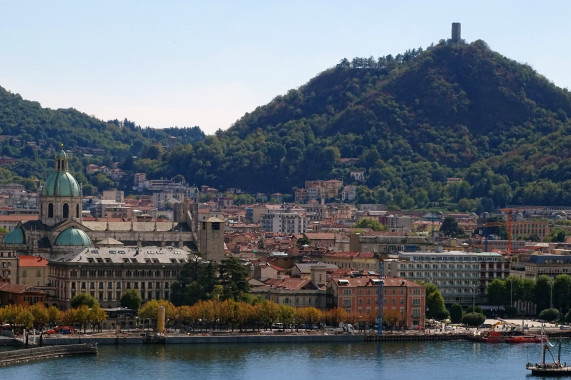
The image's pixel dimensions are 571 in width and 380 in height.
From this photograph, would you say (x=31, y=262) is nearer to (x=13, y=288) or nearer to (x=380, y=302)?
(x=13, y=288)

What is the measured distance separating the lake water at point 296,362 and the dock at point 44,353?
0.62 metres

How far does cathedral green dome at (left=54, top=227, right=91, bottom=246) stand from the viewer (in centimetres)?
11394

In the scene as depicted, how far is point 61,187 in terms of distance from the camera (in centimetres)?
11931

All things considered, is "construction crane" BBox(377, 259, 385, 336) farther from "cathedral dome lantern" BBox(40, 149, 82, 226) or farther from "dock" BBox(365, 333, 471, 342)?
"cathedral dome lantern" BBox(40, 149, 82, 226)

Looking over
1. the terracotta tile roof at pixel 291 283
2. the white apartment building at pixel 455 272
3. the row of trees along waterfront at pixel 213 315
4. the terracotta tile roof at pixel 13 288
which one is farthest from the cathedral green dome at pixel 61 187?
the white apartment building at pixel 455 272

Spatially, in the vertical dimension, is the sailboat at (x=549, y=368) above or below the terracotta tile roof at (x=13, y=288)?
below

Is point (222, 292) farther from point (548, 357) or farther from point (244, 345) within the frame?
point (548, 357)

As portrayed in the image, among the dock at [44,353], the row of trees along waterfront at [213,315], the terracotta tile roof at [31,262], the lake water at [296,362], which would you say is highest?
the terracotta tile roof at [31,262]

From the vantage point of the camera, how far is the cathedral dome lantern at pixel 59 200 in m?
118

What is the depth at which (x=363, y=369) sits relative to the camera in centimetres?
8312

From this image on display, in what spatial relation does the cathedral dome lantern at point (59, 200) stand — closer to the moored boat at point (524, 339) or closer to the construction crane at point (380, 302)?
the construction crane at point (380, 302)

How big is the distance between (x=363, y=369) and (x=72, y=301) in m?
24.6

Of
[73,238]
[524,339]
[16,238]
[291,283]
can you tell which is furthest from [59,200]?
[524,339]

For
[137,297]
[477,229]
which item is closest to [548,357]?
[137,297]
